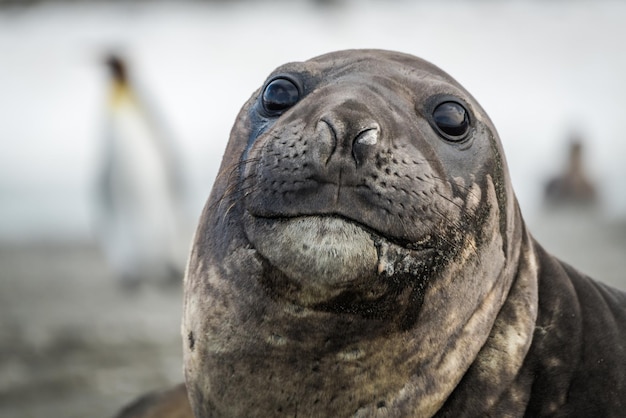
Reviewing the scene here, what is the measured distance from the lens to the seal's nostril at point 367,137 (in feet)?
7.97

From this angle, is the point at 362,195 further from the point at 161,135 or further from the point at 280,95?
the point at 161,135

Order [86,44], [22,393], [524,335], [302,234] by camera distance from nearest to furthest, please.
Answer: [302,234] → [524,335] → [22,393] → [86,44]

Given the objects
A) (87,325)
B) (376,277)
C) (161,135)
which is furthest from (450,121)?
(161,135)

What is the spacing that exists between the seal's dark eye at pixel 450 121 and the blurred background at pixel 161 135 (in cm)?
304

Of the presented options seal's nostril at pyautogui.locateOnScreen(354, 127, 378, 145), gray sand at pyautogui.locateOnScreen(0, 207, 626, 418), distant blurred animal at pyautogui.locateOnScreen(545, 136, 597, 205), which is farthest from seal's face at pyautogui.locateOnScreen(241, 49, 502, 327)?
distant blurred animal at pyautogui.locateOnScreen(545, 136, 597, 205)

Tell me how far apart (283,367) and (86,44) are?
82.0 ft

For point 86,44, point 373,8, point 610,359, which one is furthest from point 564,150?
point 610,359

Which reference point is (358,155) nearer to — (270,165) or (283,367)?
(270,165)

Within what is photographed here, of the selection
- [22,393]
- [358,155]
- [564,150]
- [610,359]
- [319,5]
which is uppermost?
[319,5]

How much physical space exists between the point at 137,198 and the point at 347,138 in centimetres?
970

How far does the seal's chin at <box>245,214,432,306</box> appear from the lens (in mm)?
2355

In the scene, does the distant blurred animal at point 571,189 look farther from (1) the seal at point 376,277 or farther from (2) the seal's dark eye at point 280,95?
(2) the seal's dark eye at point 280,95

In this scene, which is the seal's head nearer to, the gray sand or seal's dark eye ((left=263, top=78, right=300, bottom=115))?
seal's dark eye ((left=263, top=78, right=300, bottom=115))

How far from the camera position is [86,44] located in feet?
86.4
